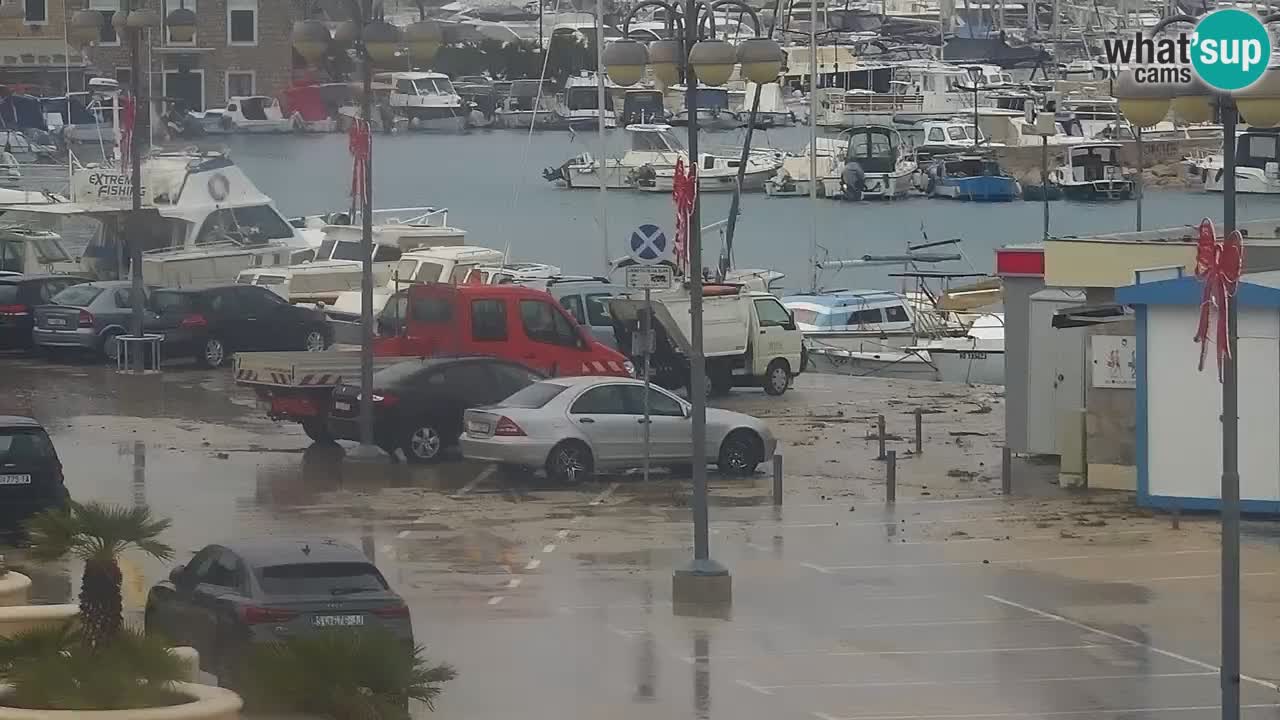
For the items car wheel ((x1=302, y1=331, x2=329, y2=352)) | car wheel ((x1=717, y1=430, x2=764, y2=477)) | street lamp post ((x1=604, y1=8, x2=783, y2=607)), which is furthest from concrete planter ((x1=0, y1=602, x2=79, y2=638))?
car wheel ((x1=302, y1=331, x2=329, y2=352))

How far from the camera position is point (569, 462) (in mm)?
27500

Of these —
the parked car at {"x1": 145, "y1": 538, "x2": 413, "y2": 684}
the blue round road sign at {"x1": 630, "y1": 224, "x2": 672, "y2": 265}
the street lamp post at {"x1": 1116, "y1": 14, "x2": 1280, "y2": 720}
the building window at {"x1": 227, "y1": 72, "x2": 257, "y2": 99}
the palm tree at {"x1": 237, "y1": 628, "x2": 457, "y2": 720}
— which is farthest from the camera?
the building window at {"x1": 227, "y1": 72, "x2": 257, "y2": 99}

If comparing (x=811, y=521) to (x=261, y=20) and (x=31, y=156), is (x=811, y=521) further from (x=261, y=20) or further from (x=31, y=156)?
(x=31, y=156)

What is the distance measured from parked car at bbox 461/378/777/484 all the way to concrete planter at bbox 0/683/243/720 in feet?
47.4

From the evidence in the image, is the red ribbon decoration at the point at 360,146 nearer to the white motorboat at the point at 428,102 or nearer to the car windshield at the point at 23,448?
the car windshield at the point at 23,448

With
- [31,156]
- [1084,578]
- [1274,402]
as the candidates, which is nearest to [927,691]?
[1084,578]

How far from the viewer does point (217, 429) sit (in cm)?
3167

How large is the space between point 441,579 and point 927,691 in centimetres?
562

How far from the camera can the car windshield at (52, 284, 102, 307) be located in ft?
126

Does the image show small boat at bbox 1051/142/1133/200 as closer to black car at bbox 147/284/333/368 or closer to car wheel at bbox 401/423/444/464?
black car at bbox 147/284/333/368

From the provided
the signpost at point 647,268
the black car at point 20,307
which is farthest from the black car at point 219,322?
the signpost at point 647,268

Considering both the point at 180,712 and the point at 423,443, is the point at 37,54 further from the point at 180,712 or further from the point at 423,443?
the point at 180,712

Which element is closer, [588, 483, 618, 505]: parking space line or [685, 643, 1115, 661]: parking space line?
[685, 643, 1115, 661]: parking space line

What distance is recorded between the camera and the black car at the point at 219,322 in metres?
38.1
